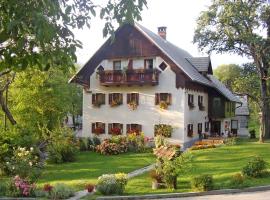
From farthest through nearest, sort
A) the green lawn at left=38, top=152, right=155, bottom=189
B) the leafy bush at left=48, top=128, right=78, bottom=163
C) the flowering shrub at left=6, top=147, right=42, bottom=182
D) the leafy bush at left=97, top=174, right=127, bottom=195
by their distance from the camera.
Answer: the leafy bush at left=48, top=128, right=78, bottom=163
the green lawn at left=38, top=152, right=155, bottom=189
the flowering shrub at left=6, top=147, right=42, bottom=182
the leafy bush at left=97, top=174, right=127, bottom=195

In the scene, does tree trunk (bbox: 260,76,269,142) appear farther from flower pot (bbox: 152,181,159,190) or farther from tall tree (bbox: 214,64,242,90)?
tall tree (bbox: 214,64,242,90)

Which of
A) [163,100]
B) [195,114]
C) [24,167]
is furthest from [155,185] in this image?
[195,114]

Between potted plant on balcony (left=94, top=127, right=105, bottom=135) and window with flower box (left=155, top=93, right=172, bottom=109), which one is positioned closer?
window with flower box (left=155, top=93, right=172, bottom=109)

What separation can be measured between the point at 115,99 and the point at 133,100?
1706mm

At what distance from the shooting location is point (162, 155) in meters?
19.4

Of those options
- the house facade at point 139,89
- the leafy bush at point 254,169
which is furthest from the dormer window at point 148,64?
the leafy bush at point 254,169

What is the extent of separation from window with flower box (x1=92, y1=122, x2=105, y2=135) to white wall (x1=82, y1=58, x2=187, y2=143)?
346mm

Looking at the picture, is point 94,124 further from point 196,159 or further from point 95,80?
point 196,159

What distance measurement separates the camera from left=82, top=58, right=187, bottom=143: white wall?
36.5 metres

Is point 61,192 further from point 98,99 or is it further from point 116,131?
point 98,99

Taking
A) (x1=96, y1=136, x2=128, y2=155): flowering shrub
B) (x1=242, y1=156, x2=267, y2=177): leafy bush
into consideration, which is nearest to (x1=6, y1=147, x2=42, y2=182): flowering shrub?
(x1=242, y1=156, x2=267, y2=177): leafy bush

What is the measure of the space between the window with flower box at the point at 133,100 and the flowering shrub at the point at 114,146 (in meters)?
4.04

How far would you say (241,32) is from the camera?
36656 mm

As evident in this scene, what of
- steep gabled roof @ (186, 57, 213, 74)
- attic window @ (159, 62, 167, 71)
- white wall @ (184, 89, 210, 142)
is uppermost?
steep gabled roof @ (186, 57, 213, 74)
